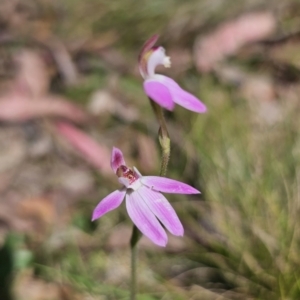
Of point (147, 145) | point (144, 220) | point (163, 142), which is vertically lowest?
point (144, 220)

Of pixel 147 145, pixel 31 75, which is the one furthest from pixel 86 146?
pixel 31 75

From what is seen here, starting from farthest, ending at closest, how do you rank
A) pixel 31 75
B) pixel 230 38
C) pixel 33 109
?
pixel 230 38 → pixel 31 75 → pixel 33 109

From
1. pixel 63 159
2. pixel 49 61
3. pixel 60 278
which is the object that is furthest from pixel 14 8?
pixel 60 278

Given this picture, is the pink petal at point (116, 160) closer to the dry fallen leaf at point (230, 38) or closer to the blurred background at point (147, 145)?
the blurred background at point (147, 145)

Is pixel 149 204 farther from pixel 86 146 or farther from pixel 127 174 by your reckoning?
pixel 86 146

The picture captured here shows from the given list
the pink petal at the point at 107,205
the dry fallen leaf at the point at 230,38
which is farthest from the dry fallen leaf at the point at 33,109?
the pink petal at the point at 107,205

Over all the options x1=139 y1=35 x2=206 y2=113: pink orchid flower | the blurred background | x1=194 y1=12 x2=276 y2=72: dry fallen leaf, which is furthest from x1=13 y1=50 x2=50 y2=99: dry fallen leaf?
x1=139 y1=35 x2=206 y2=113: pink orchid flower

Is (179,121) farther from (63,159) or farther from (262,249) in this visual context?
(262,249)
